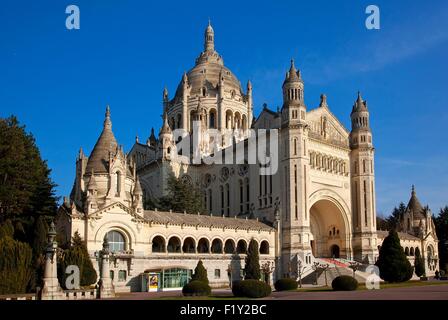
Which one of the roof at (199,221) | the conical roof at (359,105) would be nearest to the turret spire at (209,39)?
the conical roof at (359,105)

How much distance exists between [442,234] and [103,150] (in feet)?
236

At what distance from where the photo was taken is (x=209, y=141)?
9412 centimetres

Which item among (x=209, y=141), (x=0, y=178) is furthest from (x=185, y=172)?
(x=0, y=178)

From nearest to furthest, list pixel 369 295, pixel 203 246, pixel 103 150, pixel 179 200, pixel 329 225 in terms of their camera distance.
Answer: pixel 369 295 → pixel 103 150 → pixel 203 246 → pixel 179 200 → pixel 329 225

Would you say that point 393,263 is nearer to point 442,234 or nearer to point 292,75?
point 292,75

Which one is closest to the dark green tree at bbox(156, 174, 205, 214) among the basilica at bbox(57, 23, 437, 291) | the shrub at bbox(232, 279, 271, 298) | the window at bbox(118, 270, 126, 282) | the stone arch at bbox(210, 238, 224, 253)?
the basilica at bbox(57, 23, 437, 291)

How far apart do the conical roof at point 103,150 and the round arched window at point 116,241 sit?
6954mm

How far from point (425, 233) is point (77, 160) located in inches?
2438

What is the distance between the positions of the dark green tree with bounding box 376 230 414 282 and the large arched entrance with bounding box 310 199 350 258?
70.8ft

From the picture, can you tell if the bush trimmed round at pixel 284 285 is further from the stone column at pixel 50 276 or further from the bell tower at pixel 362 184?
the bell tower at pixel 362 184

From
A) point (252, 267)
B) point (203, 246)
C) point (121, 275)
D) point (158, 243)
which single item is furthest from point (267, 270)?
point (121, 275)

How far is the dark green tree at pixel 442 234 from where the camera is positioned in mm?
100938

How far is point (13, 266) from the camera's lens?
42.4 metres
